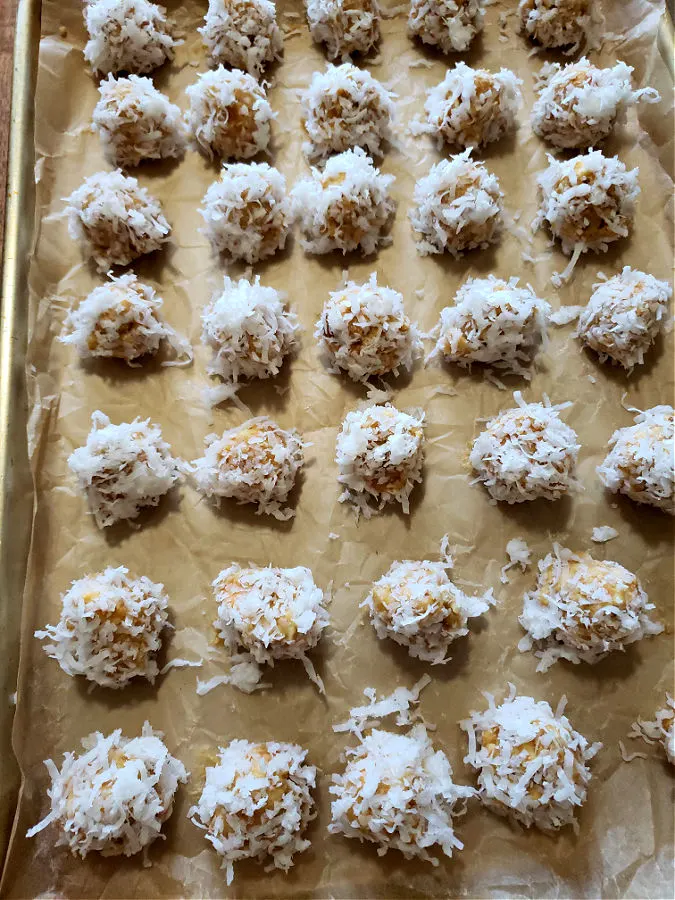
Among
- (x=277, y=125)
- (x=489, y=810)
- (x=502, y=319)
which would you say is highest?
(x=277, y=125)

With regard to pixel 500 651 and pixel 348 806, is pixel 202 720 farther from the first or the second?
pixel 500 651

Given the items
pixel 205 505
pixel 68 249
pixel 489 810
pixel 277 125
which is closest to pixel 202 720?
pixel 205 505

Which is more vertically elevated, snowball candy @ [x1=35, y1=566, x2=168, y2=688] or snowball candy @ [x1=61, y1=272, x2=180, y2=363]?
snowball candy @ [x1=61, y1=272, x2=180, y2=363]

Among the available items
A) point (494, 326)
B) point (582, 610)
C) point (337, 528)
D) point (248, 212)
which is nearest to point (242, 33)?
point (248, 212)

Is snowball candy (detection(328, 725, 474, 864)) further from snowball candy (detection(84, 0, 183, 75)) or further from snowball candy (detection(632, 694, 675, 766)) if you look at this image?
snowball candy (detection(84, 0, 183, 75))

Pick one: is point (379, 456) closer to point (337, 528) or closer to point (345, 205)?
point (337, 528)

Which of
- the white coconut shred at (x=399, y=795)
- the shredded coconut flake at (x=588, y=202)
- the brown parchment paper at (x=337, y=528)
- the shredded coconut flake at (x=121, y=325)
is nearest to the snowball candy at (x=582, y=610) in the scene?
the brown parchment paper at (x=337, y=528)

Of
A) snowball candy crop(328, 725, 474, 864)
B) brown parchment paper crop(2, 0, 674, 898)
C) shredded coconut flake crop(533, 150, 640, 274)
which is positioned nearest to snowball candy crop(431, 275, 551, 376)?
brown parchment paper crop(2, 0, 674, 898)
